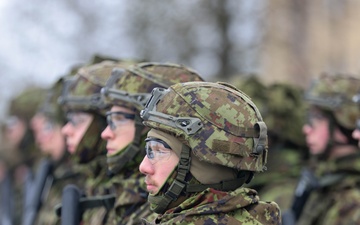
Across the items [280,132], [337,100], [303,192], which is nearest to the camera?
[303,192]

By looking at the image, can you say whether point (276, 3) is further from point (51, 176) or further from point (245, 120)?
point (245, 120)

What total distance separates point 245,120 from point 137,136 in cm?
159

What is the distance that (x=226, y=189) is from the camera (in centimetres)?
511

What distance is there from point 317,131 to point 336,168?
0.41 meters

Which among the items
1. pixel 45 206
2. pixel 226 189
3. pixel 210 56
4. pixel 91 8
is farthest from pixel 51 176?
pixel 91 8

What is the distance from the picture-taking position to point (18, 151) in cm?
1266

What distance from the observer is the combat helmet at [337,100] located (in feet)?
27.4

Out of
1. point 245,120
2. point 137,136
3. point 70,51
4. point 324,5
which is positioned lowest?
point 70,51

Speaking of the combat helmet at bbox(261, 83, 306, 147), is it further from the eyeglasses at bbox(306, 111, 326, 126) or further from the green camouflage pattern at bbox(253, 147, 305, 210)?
the eyeglasses at bbox(306, 111, 326, 126)

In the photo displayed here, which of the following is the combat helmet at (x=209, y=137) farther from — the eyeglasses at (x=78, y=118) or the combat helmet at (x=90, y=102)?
the eyeglasses at (x=78, y=118)

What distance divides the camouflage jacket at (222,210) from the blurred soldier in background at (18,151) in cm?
736

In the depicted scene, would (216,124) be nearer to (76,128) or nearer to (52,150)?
(76,128)

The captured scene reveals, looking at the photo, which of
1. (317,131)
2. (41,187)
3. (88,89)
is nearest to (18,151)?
(41,187)

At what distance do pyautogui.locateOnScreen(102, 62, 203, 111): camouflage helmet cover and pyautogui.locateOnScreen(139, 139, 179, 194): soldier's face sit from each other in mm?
1419
